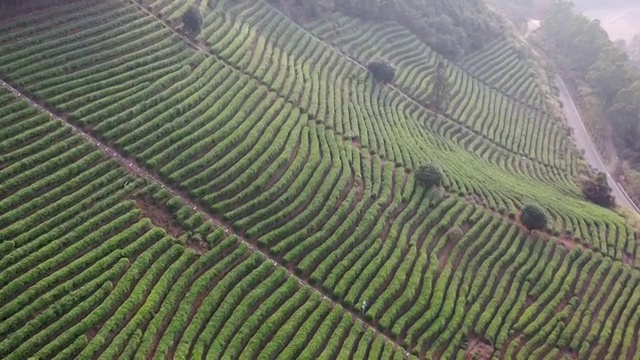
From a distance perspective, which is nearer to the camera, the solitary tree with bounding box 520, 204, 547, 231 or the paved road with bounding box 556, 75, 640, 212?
the solitary tree with bounding box 520, 204, 547, 231

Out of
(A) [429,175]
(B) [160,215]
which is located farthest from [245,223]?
(A) [429,175]

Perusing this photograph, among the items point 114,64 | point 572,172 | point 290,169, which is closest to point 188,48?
point 114,64

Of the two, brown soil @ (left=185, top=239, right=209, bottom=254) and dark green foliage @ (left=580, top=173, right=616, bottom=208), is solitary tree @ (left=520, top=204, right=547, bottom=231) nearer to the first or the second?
dark green foliage @ (left=580, top=173, right=616, bottom=208)

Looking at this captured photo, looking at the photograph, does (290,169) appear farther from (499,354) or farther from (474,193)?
(499,354)

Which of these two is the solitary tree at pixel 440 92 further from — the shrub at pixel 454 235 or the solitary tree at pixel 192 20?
the solitary tree at pixel 192 20

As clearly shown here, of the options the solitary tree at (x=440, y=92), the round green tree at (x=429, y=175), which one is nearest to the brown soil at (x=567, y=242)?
the round green tree at (x=429, y=175)

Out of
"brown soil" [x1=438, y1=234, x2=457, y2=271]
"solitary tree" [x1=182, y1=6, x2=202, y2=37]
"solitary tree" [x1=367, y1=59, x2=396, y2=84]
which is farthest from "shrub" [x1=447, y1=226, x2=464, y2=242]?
"solitary tree" [x1=182, y1=6, x2=202, y2=37]
